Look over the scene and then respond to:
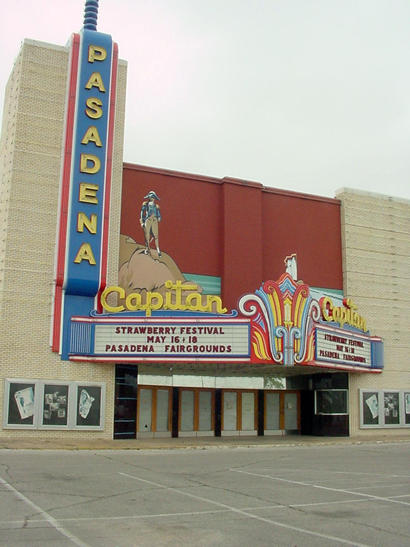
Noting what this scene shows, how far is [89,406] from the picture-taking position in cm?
2673

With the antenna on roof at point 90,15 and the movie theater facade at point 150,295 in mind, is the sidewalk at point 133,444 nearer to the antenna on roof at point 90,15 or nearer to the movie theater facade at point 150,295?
the movie theater facade at point 150,295

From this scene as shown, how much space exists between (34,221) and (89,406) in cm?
761

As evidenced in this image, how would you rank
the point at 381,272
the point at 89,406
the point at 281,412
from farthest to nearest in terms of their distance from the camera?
the point at 381,272
the point at 281,412
the point at 89,406

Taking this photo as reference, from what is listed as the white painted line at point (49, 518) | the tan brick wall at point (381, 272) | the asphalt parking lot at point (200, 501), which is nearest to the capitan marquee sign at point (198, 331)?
the asphalt parking lot at point (200, 501)

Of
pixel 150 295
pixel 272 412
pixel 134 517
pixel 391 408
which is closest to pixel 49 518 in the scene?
pixel 134 517

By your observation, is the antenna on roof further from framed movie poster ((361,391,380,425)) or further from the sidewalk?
framed movie poster ((361,391,380,425))

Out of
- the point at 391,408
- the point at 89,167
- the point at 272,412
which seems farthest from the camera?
the point at 391,408

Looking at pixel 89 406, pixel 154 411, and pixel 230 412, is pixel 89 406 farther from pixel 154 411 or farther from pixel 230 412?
pixel 230 412

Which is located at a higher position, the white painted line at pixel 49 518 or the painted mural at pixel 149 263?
the painted mural at pixel 149 263

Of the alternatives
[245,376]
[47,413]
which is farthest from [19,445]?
[245,376]

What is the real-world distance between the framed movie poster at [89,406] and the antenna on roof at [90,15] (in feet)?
51.5

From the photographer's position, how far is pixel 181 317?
88.0 feet

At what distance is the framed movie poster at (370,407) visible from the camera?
33562 millimetres

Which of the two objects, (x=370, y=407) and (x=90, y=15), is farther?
(x=370, y=407)
